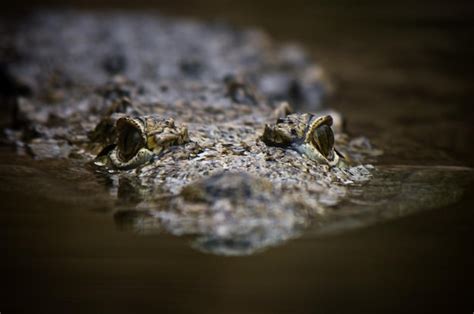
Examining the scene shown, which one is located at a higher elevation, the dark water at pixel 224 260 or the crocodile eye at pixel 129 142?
Answer: the crocodile eye at pixel 129 142

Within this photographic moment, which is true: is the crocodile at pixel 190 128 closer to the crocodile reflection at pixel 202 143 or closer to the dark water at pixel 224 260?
the crocodile reflection at pixel 202 143

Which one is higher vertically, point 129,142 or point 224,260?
point 129,142

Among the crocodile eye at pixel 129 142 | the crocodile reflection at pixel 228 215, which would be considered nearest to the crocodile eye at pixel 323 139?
the crocodile reflection at pixel 228 215

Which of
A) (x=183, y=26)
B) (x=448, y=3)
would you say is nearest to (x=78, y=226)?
(x=183, y=26)

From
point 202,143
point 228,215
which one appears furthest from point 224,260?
point 202,143

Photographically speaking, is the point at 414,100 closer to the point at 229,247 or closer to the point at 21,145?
the point at 21,145

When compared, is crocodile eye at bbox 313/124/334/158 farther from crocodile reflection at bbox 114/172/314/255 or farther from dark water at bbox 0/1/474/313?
crocodile reflection at bbox 114/172/314/255

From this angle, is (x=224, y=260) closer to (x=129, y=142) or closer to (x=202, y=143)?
(x=202, y=143)
